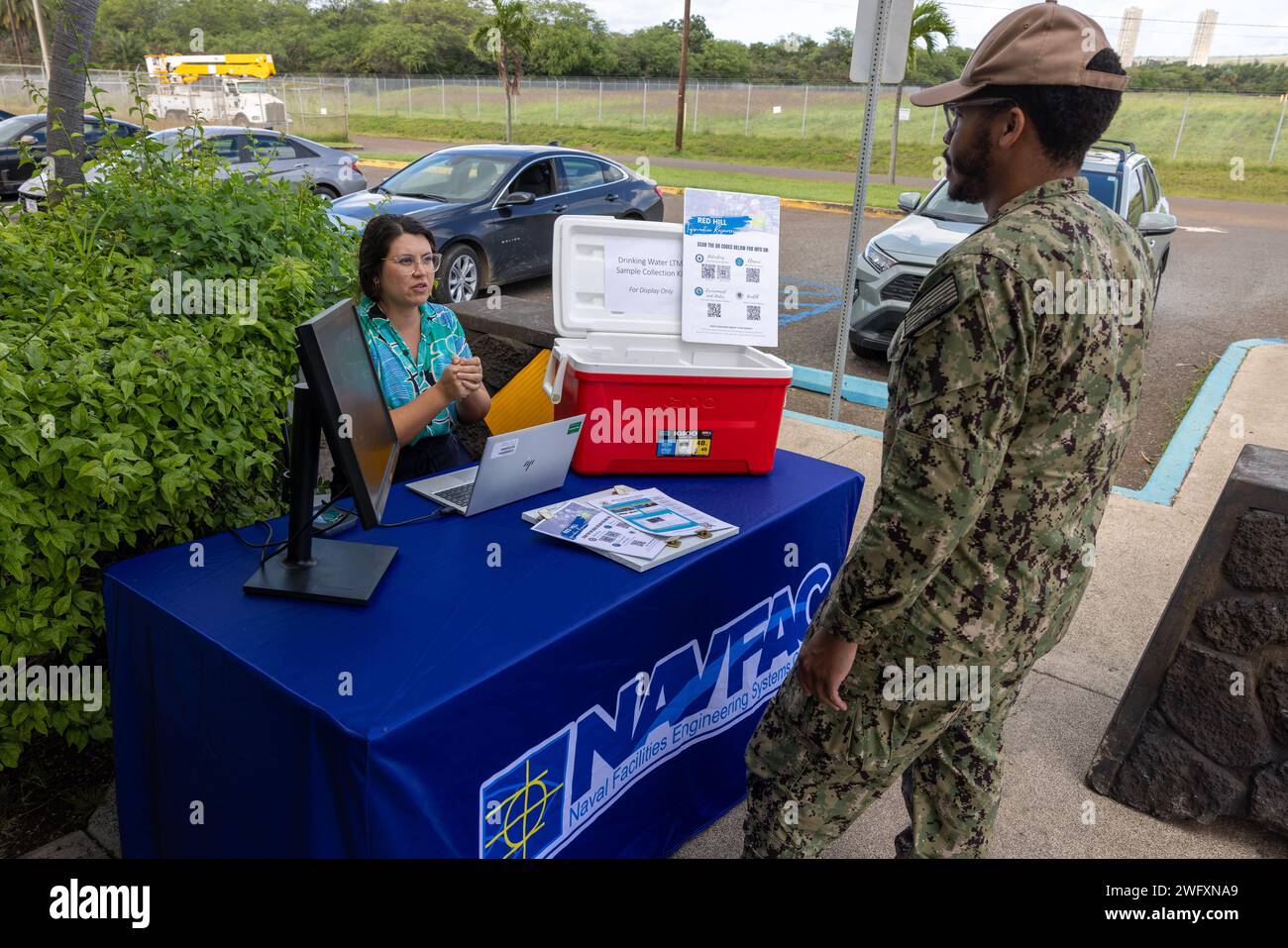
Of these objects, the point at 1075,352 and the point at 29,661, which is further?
the point at 29,661

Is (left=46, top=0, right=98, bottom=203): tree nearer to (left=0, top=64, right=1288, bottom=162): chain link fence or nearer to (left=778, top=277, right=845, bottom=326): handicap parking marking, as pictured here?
(left=778, top=277, right=845, bottom=326): handicap parking marking

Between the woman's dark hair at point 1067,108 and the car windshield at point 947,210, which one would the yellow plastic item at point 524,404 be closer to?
the woman's dark hair at point 1067,108

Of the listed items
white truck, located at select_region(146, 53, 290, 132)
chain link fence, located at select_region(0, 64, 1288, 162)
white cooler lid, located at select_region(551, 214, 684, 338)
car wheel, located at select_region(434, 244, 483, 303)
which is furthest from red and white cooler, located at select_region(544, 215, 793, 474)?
white truck, located at select_region(146, 53, 290, 132)

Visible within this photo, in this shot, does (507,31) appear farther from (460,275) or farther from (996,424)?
(996,424)

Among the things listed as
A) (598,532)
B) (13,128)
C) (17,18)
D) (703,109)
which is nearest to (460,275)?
(598,532)

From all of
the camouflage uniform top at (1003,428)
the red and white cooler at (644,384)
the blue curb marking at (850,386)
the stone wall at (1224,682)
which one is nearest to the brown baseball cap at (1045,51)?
the camouflage uniform top at (1003,428)

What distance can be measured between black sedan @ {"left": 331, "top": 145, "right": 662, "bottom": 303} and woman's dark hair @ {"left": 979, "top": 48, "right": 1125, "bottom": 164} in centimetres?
689

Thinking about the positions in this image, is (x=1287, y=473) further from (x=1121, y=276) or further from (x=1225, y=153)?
(x=1225, y=153)

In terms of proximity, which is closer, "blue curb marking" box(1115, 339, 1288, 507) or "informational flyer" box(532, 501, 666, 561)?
"informational flyer" box(532, 501, 666, 561)

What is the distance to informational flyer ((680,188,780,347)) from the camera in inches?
110

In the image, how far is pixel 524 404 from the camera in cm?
294

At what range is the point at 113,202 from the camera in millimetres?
3197
